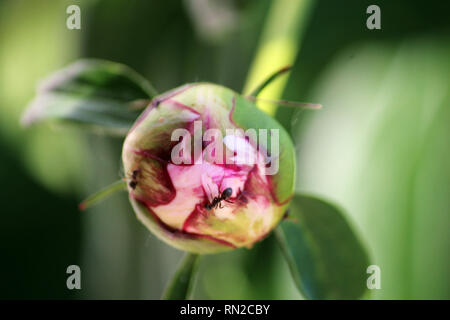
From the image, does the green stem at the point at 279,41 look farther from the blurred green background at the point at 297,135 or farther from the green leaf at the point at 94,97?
the green leaf at the point at 94,97

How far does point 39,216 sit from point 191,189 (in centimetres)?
114

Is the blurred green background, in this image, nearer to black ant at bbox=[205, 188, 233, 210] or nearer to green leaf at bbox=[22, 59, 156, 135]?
green leaf at bbox=[22, 59, 156, 135]

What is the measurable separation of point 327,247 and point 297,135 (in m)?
0.43

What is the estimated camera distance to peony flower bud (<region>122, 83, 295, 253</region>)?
0.45 metres

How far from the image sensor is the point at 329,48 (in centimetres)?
135

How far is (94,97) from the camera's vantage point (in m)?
0.67

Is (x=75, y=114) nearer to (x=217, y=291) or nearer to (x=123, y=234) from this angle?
(x=217, y=291)

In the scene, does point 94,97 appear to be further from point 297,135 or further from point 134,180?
point 297,135

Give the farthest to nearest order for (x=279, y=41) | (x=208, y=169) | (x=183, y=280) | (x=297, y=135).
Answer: (x=297, y=135), (x=279, y=41), (x=183, y=280), (x=208, y=169)

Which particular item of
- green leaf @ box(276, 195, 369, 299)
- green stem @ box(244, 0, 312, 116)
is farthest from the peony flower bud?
green stem @ box(244, 0, 312, 116)

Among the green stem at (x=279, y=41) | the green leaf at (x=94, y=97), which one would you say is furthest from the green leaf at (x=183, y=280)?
the green stem at (x=279, y=41)

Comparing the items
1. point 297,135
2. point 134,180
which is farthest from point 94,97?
point 297,135

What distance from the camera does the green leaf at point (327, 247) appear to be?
633mm
